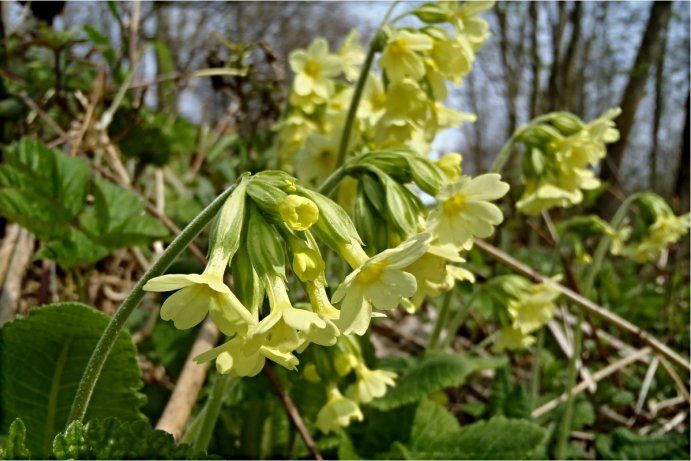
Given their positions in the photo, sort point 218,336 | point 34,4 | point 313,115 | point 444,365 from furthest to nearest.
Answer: point 34,4, point 313,115, point 218,336, point 444,365

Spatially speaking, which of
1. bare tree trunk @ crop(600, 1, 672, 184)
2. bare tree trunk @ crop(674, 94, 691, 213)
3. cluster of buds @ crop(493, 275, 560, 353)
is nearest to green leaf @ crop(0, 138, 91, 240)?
cluster of buds @ crop(493, 275, 560, 353)

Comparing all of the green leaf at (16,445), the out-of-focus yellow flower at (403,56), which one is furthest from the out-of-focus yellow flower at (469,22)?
the green leaf at (16,445)

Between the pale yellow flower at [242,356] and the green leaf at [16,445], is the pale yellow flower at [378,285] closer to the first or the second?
the pale yellow flower at [242,356]

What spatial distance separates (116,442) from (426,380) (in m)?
1.02

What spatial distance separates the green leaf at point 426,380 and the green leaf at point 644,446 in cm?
62

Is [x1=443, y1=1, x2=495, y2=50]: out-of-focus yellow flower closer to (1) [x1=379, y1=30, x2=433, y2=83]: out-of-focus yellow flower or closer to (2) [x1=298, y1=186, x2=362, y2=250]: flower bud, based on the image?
(1) [x1=379, y1=30, x2=433, y2=83]: out-of-focus yellow flower

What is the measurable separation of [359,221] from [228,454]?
2.97ft

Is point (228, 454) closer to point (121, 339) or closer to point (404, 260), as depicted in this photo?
point (121, 339)

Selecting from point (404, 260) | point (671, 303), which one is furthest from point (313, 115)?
point (671, 303)

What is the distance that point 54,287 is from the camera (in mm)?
2125

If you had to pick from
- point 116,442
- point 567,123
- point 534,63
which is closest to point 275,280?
point 116,442

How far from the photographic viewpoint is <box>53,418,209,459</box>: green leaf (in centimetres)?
92

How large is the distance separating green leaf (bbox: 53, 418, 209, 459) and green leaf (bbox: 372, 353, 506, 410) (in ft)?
2.88

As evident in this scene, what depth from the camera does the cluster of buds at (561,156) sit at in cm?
218
